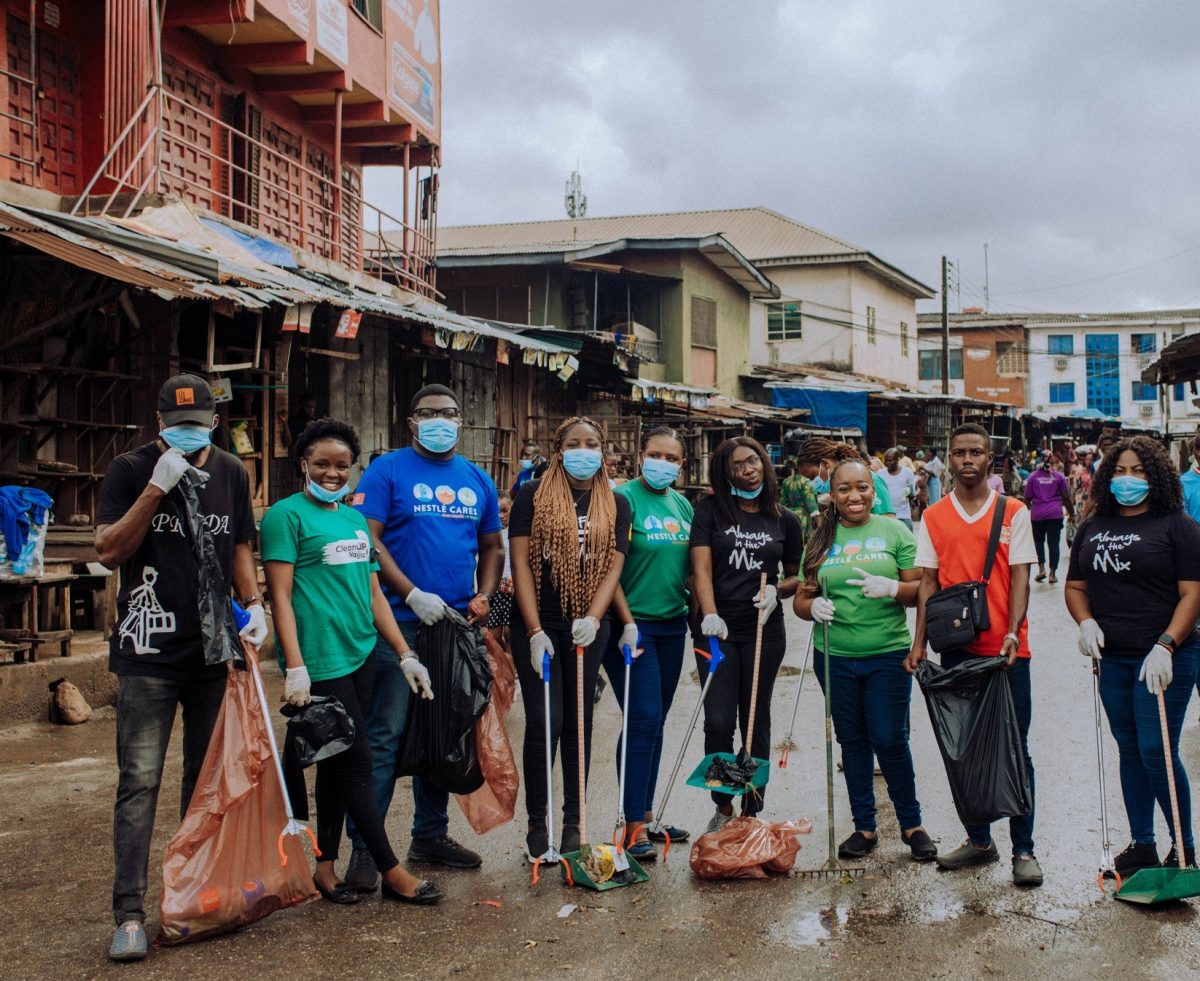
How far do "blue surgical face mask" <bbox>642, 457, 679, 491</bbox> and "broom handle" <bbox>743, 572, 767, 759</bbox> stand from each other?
61 centimetres

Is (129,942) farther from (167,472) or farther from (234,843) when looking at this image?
(167,472)

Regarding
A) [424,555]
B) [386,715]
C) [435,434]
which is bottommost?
[386,715]

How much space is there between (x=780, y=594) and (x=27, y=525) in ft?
17.2

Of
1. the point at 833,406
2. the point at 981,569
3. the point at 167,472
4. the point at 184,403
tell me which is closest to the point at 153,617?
the point at 167,472

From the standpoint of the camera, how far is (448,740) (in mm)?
4652

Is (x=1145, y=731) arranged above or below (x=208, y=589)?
below

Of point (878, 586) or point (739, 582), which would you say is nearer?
point (878, 586)

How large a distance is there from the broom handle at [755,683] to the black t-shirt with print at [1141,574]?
137 cm

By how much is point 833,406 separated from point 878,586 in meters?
25.2

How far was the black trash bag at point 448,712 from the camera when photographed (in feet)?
15.3

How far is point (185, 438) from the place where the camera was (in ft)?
13.3

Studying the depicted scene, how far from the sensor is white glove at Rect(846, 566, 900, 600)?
196 inches

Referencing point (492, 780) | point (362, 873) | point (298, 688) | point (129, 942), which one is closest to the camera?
point (129, 942)

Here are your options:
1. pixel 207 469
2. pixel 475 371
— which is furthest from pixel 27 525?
pixel 475 371
